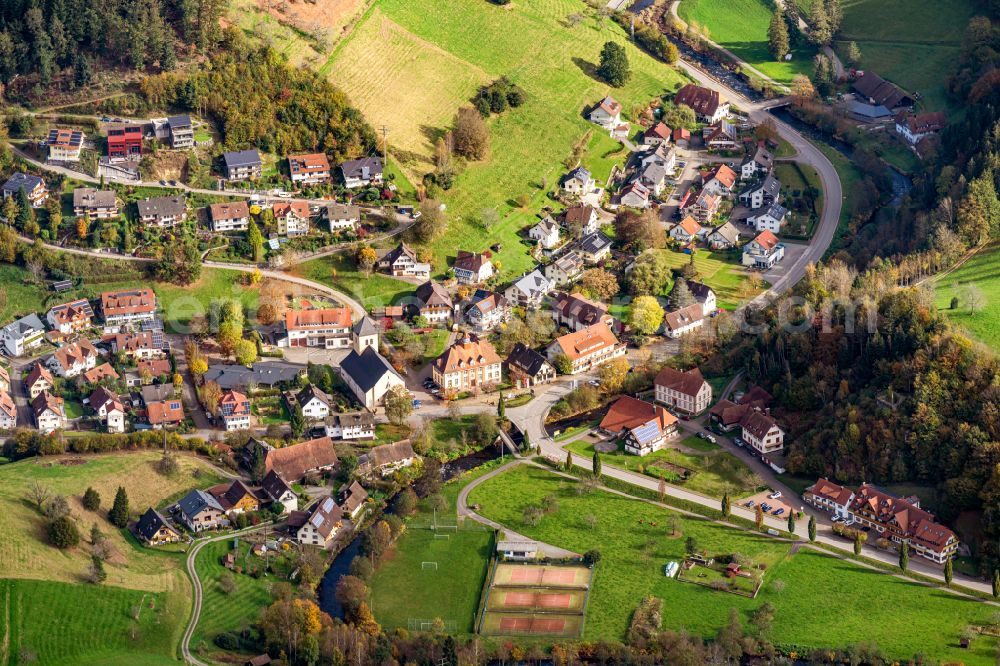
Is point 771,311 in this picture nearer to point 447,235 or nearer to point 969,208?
point 969,208

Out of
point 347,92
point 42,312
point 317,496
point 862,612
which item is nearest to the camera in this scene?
point 862,612

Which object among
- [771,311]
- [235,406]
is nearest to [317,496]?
[235,406]

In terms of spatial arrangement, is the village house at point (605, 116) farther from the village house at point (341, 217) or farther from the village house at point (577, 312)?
the village house at point (341, 217)

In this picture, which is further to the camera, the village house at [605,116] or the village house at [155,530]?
the village house at [605,116]

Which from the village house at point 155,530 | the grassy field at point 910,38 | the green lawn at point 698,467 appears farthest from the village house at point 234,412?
the grassy field at point 910,38

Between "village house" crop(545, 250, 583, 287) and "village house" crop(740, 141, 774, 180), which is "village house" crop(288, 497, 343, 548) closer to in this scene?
"village house" crop(545, 250, 583, 287)

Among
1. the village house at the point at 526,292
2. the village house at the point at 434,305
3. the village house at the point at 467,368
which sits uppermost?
the village house at the point at 526,292
